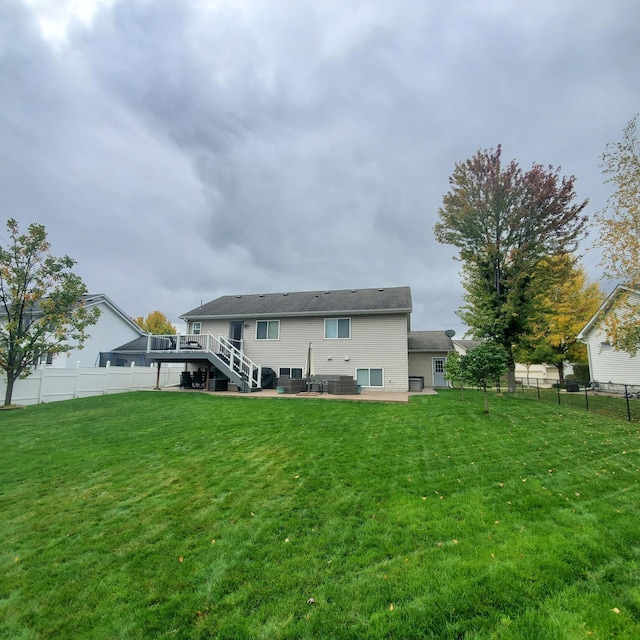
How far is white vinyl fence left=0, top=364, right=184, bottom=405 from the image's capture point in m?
12.9

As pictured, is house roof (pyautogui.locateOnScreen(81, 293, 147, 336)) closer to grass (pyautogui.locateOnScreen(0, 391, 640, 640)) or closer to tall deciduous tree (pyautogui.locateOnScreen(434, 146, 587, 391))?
grass (pyautogui.locateOnScreen(0, 391, 640, 640))

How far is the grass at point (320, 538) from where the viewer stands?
2.15 meters

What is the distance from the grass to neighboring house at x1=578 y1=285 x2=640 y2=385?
47.9ft

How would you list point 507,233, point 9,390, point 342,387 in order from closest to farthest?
1. point 9,390
2. point 342,387
3. point 507,233

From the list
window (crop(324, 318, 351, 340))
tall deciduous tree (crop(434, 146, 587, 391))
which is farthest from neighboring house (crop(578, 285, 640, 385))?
window (crop(324, 318, 351, 340))

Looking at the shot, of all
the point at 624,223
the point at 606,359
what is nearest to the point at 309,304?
the point at 624,223

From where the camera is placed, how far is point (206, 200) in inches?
760

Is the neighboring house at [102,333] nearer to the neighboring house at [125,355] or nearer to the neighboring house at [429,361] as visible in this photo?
the neighboring house at [125,355]

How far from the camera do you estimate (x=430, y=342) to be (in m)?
22.8

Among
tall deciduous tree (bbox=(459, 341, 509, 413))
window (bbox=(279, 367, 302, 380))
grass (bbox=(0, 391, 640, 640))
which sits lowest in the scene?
grass (bbox=(0, 391, 640, 640))

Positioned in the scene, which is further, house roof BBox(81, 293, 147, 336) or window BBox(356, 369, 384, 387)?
house roof BBox(81, 293, 147, 336)

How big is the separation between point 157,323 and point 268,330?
31777 millimetres

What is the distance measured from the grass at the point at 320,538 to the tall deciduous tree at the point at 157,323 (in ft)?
129

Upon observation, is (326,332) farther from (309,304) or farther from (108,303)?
(108,303)
